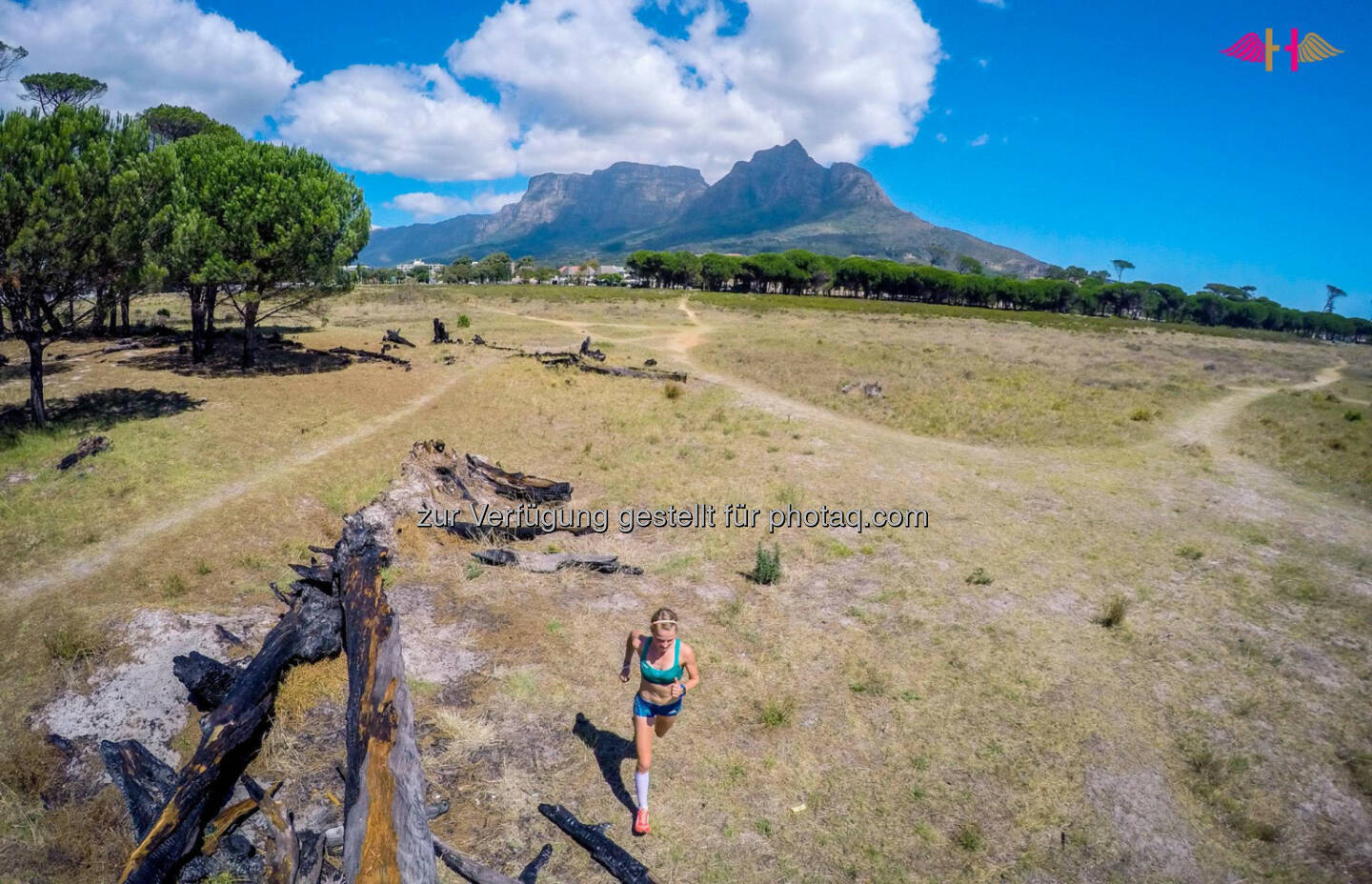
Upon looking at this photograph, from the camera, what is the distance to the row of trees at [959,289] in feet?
471

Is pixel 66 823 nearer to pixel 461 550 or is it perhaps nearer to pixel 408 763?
pixel 408 763

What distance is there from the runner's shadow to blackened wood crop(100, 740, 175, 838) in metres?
4.37

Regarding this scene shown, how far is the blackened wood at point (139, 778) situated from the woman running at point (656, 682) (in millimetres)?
4681

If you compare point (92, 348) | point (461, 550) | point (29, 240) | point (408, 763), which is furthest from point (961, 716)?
point (92, 348)

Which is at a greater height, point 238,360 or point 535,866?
point 238,360

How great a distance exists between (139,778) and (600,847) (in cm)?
485

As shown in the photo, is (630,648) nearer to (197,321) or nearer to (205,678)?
(205,678)

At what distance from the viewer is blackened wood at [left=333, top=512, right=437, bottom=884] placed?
16.0ft

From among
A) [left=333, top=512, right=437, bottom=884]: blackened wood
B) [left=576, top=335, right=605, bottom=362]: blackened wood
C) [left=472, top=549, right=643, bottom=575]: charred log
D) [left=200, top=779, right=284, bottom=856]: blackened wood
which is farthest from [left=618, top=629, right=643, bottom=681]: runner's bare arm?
[left=576, top=335, right=605, bottom=362]: blackened wood

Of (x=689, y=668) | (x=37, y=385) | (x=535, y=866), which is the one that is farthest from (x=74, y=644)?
(x=37, y=385)

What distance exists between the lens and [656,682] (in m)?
6.84

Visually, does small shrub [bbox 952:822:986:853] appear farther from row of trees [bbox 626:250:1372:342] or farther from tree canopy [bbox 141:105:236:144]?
row of trees [bbox 626:250:1372:342]

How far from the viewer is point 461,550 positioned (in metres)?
13.3

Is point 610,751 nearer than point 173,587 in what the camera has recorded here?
Yes
